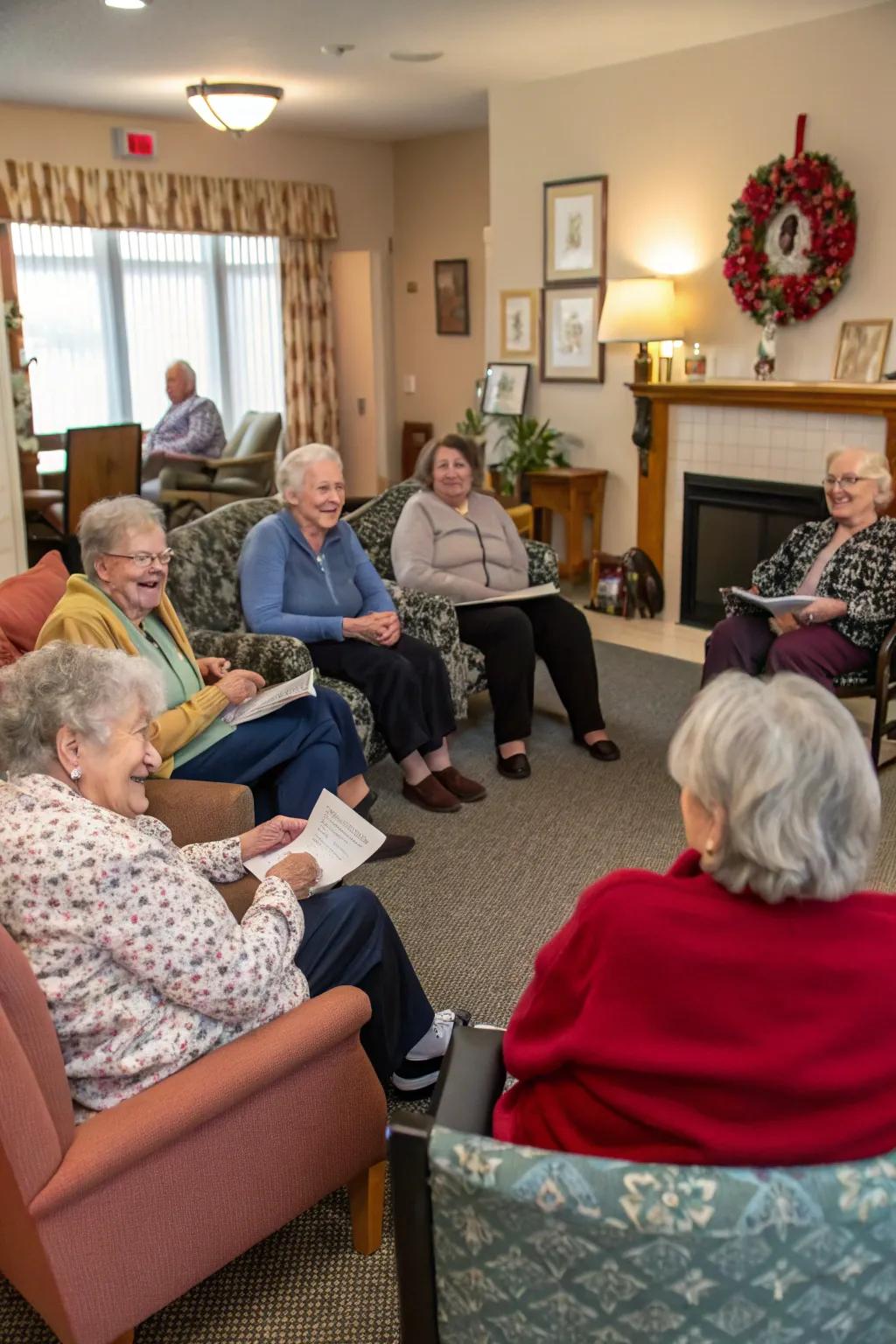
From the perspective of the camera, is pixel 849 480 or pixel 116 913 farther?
pixel 849 480

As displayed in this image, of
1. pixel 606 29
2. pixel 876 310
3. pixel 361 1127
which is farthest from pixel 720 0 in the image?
pixel 361 1127

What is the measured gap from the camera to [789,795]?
1104 mm

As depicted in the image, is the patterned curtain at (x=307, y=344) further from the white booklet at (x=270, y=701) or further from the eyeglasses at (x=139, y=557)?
the eyeglasses at (x=139, y=557)

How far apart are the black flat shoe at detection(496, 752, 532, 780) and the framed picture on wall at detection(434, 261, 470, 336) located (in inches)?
196

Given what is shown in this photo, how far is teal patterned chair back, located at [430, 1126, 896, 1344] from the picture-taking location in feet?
3.11

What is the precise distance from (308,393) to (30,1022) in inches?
294

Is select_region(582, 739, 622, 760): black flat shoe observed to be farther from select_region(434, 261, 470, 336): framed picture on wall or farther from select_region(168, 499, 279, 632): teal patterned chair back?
select_region(434, 261, 470, 336): framed picture on wall

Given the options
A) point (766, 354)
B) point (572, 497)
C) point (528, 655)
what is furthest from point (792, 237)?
point (528, 655)

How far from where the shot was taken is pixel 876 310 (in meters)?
4.88

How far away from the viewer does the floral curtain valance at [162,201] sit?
676 cm

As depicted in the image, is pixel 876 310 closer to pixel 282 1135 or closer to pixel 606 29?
pixel 606 29

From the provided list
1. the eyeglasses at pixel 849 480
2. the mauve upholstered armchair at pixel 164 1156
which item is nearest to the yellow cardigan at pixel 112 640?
the mauve upholstered armchair at pixel 164 1156

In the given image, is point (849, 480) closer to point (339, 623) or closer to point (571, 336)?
point (339, 623)

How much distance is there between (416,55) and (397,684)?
3637 mm
